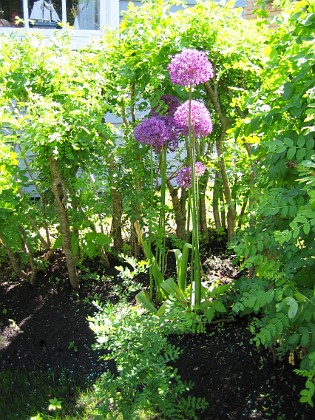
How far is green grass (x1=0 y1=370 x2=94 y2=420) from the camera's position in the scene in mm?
2990

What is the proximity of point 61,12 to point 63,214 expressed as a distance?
3757mm

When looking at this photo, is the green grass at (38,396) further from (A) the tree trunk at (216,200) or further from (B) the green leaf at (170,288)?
(A) the tree trunk at (216,200)

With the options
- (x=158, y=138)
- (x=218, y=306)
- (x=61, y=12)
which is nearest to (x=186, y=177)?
(x=158, y=138)

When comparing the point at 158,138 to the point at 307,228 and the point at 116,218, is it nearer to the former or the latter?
the point at 116,218

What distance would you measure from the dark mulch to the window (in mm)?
3500

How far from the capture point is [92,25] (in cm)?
686

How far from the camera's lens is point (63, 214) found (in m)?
3.84

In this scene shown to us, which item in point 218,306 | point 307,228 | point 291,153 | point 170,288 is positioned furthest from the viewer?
point 170,288

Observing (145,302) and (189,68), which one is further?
(145,302)

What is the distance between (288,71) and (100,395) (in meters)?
1.73

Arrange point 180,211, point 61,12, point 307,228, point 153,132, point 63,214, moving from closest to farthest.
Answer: point 307,228 → point 153,132 → point 63,214 → point 180,211 → point 61,12

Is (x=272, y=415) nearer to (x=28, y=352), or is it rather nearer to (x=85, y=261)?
(x=28, y=352)

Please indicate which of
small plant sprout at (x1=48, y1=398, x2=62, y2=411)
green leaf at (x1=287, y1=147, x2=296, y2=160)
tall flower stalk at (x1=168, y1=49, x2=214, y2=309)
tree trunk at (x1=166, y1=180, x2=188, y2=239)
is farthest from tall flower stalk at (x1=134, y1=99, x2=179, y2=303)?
green leaf at (x1=287, y1=147, x2=296, y2=160)

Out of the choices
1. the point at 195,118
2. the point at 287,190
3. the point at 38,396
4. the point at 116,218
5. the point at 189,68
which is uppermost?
the point at 189,68
